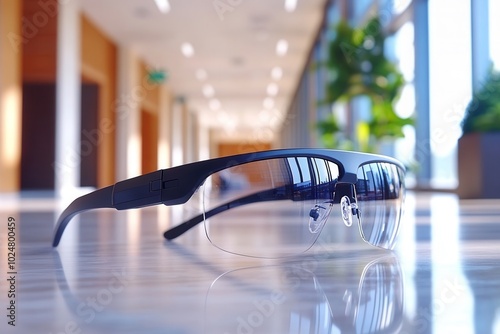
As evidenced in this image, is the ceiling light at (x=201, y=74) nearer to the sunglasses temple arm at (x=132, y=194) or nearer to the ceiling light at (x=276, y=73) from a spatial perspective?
the ceiling light at (x=276, y=73)

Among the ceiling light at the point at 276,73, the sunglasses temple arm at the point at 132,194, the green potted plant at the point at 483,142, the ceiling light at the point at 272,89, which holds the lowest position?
the sunglasses temple arm at the point at 132,194

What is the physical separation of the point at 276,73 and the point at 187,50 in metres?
3.15

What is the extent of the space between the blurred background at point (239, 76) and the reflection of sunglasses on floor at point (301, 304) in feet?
1.09

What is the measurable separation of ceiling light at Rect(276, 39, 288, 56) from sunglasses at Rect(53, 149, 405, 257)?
34.8ft

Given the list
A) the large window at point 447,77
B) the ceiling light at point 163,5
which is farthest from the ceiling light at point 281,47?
the large window at point 447,77

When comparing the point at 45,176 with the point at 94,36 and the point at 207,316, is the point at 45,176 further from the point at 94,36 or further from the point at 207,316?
the point at 207,316

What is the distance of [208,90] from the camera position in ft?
57.7

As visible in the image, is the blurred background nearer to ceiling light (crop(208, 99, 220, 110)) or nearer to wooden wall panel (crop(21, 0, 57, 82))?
wooden wall panel (crop(21, 0, 57, 82))

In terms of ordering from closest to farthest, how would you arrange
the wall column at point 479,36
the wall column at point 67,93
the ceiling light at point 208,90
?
the wall column at point 479,36 → the wall column at point 67,93 → the ceiling light at point 208,90

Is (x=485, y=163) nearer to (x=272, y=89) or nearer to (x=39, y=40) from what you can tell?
(x=39, y=40)

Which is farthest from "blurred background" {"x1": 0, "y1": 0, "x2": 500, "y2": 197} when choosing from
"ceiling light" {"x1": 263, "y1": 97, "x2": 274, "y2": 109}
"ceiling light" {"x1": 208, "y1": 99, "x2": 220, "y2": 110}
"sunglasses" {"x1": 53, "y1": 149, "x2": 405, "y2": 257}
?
"ceiling light" {"x1": 208, "y1": 99, "x2": 220, "y2": 110}

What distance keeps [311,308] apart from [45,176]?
1023 cm

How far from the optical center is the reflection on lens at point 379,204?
2.45 ft

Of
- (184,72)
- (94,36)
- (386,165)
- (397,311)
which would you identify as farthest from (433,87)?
(184,72)
